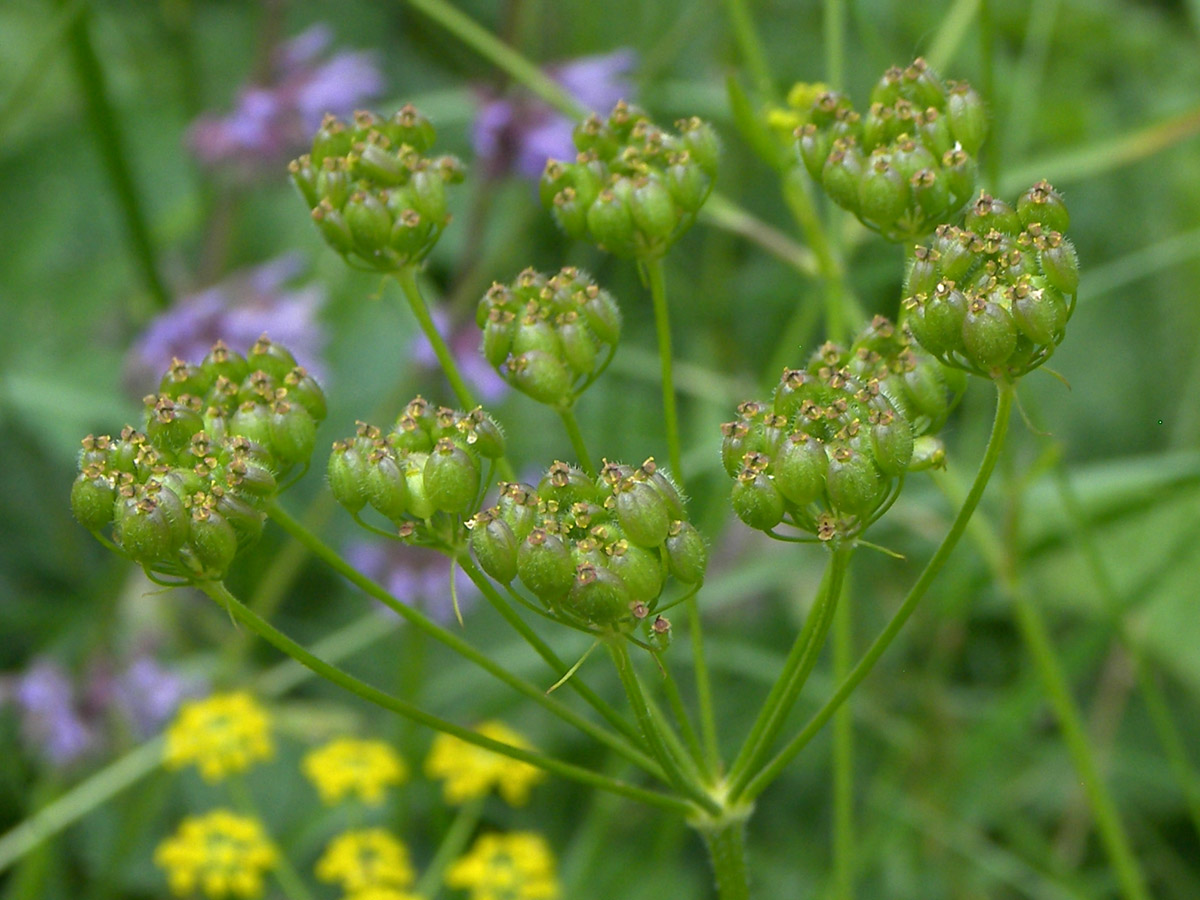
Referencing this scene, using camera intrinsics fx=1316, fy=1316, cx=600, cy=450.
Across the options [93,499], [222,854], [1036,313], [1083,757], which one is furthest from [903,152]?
[222,854]

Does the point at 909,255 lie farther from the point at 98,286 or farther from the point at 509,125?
the point at 98,286

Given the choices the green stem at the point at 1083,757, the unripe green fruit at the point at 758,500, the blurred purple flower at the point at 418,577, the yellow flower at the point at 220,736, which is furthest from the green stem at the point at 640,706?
the blurred purple flower at the point at 418,577

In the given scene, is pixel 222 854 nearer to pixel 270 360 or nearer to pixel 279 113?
pixel 270 360

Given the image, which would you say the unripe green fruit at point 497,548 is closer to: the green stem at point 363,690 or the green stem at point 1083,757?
the green stem at point 363,690

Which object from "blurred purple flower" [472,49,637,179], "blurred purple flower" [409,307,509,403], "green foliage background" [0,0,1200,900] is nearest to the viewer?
"green foliage background" [0,0,1200,900]

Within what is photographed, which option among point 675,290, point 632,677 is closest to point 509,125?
point 675,290

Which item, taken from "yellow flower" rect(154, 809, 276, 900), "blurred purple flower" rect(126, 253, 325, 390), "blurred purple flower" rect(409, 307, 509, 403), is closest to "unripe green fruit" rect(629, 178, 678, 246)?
"yellow flower" rect(154, 809, 276, 900)

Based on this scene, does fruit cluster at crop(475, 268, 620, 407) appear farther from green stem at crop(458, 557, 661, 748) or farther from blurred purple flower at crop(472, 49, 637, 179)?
blurred purple flower at crop(472, 49, 637, 179)
